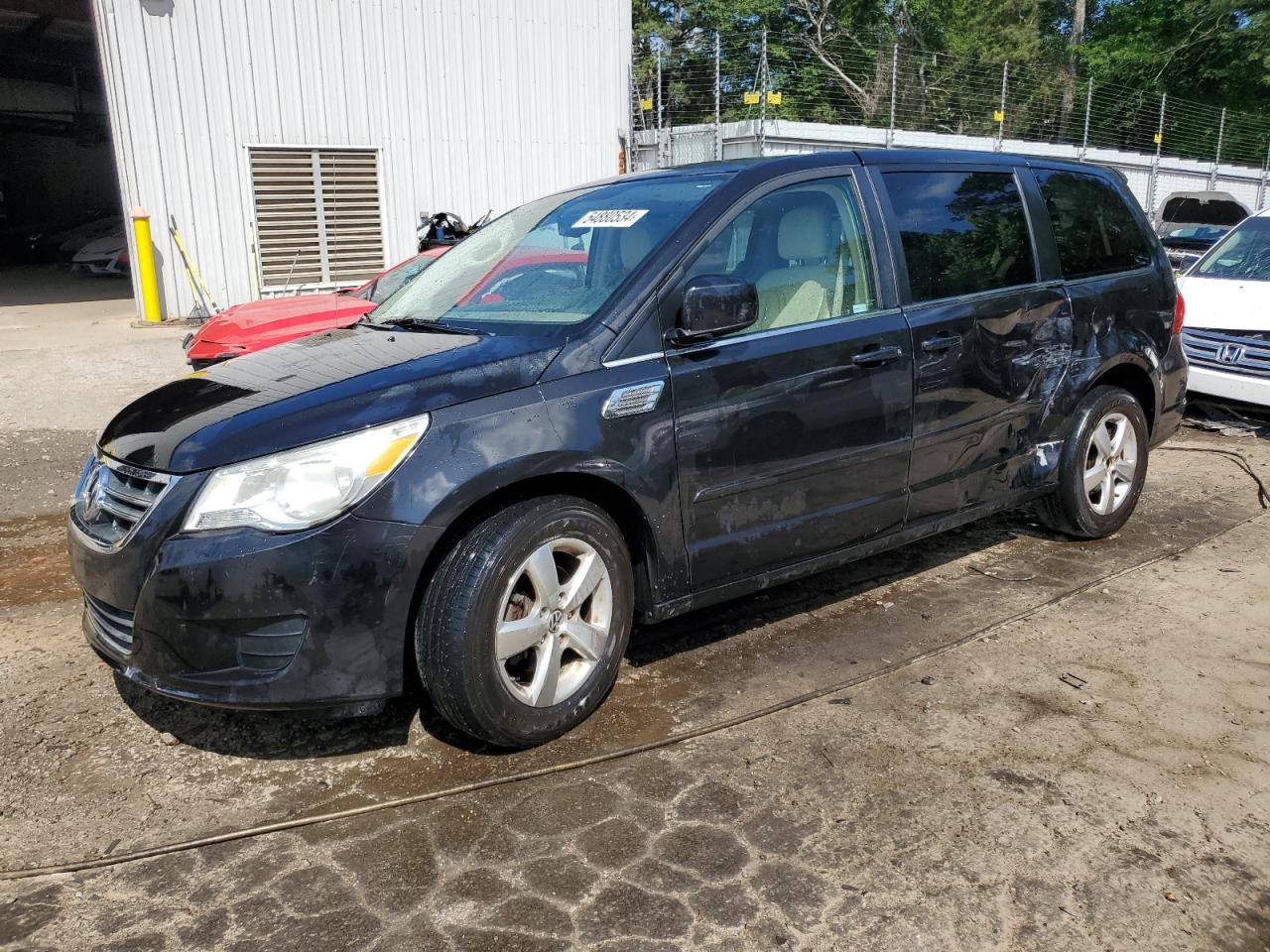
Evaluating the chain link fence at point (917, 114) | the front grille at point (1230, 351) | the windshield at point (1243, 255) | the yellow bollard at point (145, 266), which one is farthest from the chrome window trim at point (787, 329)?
the chain link fence at point (917, 114)

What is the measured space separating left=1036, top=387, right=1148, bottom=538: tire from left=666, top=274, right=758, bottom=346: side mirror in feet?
7.14

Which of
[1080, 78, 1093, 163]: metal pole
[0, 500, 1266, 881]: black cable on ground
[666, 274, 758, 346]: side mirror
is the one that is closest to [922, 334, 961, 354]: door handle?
[666, 274, 758, 346]: side mirror

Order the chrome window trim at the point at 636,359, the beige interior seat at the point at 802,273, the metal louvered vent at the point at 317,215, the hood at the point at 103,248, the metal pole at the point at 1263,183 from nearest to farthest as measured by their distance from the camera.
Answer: the chrome window trim at the point at 636,359, the beige interior seat at the point at 802,273, the metal louvered vent at the point at 317,215, the hood at the point at 103,248, the metal pole at the point at 1263,183

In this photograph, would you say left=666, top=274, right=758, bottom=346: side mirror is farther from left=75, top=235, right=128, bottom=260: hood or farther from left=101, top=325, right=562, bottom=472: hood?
left=75, top=235, right=128, bottom=260: hood

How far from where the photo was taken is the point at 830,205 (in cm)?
376

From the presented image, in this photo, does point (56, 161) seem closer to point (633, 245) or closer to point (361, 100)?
point (361, 100)

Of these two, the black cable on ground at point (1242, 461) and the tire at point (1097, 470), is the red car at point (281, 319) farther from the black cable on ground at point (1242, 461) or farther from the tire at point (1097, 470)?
the black cable on ground at point (1242, 461)

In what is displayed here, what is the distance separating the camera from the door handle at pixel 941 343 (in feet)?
12.7

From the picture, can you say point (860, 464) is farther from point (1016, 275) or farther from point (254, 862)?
point (254, 862)

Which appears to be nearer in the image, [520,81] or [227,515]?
[227,515]

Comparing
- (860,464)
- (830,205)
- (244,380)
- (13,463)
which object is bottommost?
(13,463)

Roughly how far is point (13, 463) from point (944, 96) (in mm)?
20305

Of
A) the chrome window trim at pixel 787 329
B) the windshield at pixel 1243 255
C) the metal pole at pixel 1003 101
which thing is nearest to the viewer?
the chrome window trim at pixel 787 329

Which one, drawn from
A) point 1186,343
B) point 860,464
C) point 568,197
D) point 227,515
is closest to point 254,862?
point 227,515
